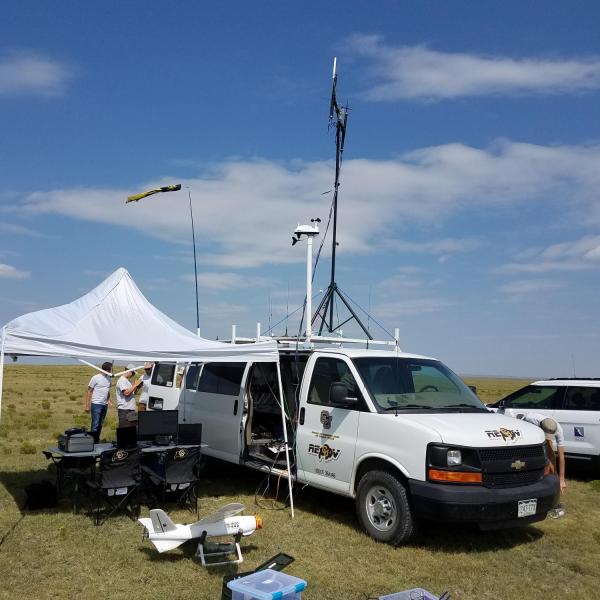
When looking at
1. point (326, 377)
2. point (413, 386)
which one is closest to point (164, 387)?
point (326, 377)

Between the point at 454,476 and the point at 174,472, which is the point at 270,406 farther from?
the point at 454,476

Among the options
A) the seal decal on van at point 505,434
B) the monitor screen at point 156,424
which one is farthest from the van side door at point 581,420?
the monitor screen at point 156,424

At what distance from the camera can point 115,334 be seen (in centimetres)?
820

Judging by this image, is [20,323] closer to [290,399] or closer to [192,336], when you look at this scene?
[192,336]

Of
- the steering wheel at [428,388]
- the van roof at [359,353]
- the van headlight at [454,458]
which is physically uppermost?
the van roof at [359,353]

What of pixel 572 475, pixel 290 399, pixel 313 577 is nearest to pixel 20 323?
pixel 290 399

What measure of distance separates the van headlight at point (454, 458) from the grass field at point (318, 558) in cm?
89

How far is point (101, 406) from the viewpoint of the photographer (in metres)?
11.8

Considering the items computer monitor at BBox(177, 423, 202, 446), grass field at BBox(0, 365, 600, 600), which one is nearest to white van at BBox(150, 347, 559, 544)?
grass field at BBox(0, 365, 600, 600)

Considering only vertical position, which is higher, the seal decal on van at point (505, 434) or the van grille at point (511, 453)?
the seal decal on van at point (505, 434)

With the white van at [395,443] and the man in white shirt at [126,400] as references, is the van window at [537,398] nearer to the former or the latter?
the white van at [395,443]

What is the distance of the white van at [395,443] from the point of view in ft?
20.9

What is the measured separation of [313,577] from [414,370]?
9.34 feet

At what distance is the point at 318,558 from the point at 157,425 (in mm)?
3121
